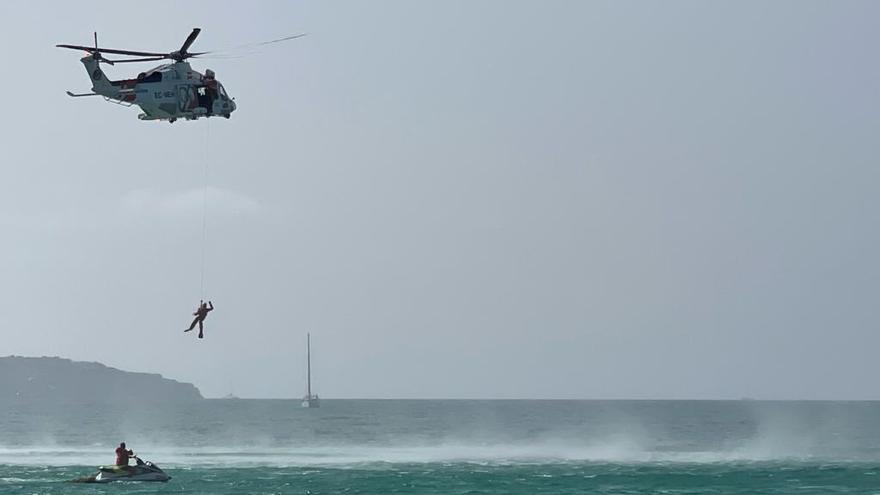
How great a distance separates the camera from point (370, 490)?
2781 inches

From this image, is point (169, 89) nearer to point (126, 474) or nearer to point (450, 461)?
point (126, 474)

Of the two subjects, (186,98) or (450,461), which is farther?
(450,461)

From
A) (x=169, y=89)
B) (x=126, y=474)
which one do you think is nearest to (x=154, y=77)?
(x=169, y=89)

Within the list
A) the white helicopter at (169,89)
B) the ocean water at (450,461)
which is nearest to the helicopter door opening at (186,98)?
the white helicopter at (169,89)

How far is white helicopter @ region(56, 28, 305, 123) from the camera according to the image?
5244 cm

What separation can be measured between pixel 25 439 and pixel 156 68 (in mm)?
105316

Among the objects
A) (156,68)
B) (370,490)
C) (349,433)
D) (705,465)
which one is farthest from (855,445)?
(156,68)

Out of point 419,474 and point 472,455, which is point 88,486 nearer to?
point 419,474

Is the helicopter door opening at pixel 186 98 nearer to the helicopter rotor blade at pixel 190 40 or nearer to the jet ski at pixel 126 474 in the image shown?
the helicopter rotor blade at pixel 190 40

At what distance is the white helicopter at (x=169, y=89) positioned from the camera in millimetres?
52438

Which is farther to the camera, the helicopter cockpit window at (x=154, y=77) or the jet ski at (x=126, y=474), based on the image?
the jet ski at (x=126, y=474)

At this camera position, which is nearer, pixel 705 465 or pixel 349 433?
pixel 705 465

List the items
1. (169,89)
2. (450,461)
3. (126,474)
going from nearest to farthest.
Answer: (169,89) < (126,474) < (450,461)

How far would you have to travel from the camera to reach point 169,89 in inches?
2064
